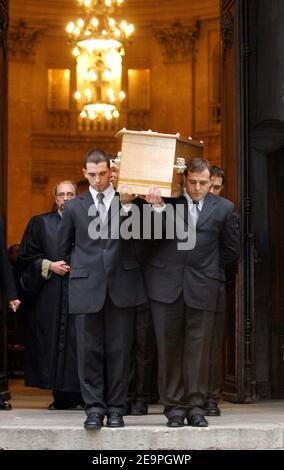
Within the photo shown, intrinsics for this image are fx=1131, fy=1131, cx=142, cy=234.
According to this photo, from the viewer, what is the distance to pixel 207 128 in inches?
934

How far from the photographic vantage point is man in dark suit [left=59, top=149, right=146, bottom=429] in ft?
27.9

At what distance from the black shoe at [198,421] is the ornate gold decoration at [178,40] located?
16.4 m

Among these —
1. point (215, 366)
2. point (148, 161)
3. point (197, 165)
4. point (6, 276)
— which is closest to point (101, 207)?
point (148, 161)

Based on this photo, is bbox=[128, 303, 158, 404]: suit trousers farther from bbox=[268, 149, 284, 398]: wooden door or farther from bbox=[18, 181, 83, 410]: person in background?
bbox=[268, 149, 284, 398]: wooden door

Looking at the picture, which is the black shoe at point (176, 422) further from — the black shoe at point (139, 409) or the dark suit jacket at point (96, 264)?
the black shoe at point (139, 409)

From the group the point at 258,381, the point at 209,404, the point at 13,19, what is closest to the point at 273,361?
the point at 258,381

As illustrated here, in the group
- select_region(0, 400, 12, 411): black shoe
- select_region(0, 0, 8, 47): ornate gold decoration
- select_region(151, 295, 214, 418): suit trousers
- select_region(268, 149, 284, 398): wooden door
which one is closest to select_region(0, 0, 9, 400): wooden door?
select_region(0, 0, 8, 47): ornate gold decoration

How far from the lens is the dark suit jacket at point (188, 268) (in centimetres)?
870

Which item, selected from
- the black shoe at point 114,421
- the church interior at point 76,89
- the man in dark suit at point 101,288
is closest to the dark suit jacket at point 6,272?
the man in dark suit at point 101,288

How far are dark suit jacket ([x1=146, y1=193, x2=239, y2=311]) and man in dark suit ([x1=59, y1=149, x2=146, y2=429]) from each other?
15 centimetres

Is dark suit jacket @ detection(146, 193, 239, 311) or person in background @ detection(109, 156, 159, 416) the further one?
person in background @ detection(109, 156, 159, 416)

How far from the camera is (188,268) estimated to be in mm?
8719

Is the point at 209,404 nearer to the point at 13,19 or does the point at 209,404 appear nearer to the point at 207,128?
the point at 207,128

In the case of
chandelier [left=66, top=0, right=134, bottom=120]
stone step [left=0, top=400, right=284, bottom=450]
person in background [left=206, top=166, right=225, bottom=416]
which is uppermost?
chandelier [left=66, top=0, right=134, bottom=120]
